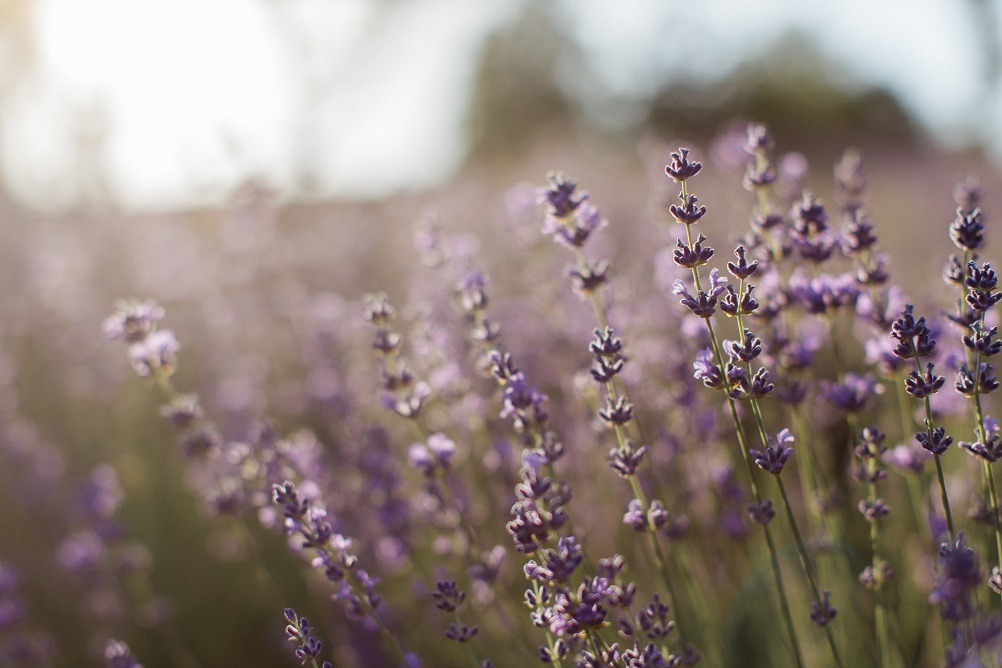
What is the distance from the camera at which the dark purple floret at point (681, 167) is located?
1553mm

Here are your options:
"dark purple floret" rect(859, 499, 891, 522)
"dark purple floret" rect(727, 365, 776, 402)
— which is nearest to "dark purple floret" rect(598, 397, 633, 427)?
"dark purple floret" rect(727, 365, 776, 402)

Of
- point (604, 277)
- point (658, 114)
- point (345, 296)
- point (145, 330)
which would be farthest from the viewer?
point (658, 114)

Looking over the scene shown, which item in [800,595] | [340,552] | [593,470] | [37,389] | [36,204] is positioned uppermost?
[36,204]

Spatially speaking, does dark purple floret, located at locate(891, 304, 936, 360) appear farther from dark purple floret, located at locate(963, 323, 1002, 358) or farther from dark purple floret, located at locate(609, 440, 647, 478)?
dark purple floret, located at locate(609, 440, 647, 478)

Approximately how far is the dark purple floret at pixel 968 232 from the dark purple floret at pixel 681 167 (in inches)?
20.9

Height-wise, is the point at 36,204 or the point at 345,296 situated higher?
the point at 36,204

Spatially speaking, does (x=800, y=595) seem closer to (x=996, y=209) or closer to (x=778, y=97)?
(x=996, y=209)

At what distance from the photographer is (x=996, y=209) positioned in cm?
1017

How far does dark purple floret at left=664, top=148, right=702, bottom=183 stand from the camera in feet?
5.09

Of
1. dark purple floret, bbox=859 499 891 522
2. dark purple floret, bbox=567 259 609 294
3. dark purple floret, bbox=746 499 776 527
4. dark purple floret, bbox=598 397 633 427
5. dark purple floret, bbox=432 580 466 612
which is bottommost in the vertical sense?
dark purple floret, bbox=859 499 891 522

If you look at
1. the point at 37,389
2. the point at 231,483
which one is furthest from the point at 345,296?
the point at 231,483

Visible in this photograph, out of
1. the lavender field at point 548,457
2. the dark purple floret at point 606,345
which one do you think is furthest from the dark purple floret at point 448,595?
the dark purple floret at point 606,345

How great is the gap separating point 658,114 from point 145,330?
33.3 metres

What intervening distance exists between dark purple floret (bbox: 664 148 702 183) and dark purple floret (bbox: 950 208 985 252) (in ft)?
1.74
